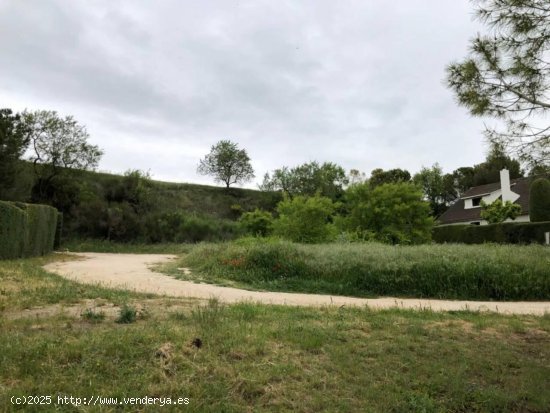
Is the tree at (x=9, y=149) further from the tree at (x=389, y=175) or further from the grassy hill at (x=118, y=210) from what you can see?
the tree at (x=389, y=175)

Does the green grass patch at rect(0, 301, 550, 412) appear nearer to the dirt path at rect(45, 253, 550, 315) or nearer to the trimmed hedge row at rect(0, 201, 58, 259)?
the dirt path at rect(45, 253, 550, 315)

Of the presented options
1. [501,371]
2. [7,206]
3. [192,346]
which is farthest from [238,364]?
[7,206]

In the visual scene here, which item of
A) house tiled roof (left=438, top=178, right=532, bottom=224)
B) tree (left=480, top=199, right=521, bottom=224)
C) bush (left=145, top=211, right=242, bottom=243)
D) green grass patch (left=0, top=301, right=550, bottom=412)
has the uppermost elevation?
house tiled roof (left=438, top=178, right=532, bottom=224)

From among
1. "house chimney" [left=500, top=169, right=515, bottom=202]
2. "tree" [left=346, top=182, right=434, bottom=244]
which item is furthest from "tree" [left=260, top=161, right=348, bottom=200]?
"tree" [left=346, top=182, right=434, bottom=244]

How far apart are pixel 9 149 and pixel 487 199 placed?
35.7 metres

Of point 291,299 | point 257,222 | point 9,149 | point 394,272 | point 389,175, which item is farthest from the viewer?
point 389,175

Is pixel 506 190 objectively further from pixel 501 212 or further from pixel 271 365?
pixel 271 365

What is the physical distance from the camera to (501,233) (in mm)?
23906

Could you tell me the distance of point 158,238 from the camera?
100 ft

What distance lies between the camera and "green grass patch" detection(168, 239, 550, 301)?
11.0 m

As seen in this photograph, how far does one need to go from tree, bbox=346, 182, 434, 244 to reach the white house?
15.1 m

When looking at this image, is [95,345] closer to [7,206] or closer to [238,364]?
[238,364]

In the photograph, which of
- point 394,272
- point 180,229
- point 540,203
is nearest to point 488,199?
point 540,203

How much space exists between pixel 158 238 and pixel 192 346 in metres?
27.1
